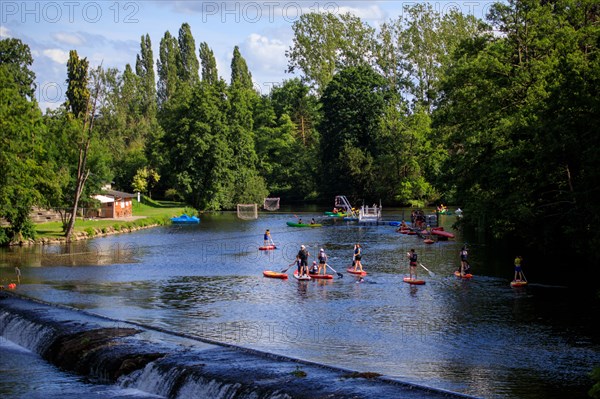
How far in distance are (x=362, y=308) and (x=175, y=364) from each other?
14.4m

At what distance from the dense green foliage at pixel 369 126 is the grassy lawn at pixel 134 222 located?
3606 mm

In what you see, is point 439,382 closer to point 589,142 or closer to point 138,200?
point 589,142

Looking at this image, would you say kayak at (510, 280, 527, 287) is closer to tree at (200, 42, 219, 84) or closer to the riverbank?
the riverbank

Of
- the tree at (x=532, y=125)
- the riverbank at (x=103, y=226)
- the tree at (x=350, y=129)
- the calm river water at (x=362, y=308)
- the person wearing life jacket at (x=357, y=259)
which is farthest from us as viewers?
the tree at (x=350, y=129)

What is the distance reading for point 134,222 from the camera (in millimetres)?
88875

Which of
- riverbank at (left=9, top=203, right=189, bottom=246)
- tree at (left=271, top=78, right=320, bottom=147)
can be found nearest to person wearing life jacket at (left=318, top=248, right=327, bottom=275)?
riverbank at (left=9, top=203, right=189, bottom=246)

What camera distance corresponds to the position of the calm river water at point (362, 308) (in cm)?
2739

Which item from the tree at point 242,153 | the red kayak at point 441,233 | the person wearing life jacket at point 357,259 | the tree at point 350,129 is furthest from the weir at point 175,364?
the tree at point 350,129

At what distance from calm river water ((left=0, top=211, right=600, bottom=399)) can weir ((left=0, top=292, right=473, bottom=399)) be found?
5.76 feet

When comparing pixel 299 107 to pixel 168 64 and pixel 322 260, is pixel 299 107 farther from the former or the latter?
pixel 322 260

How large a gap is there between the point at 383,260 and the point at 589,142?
19.7m

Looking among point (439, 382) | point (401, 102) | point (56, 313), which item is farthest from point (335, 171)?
point (439, 382)

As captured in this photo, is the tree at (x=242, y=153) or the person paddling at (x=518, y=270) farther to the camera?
the tree at (x=242, y=153)

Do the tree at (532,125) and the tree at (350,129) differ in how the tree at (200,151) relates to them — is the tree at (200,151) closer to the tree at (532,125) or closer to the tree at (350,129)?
the tree at (350,129)
